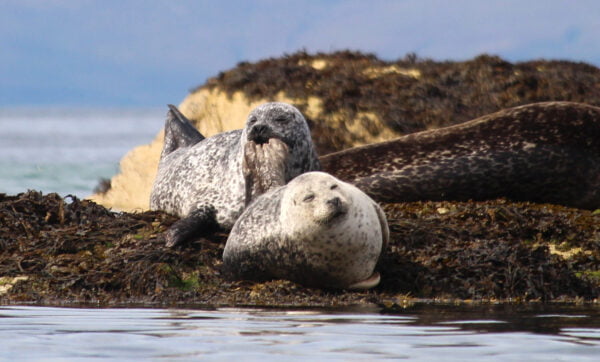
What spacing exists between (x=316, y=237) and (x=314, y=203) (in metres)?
0.27

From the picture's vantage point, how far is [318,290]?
334 inches

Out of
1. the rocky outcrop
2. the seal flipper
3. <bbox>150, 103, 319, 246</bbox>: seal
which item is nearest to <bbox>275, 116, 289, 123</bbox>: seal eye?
<bbox>150, 103, 319, 246</bbox>: seal

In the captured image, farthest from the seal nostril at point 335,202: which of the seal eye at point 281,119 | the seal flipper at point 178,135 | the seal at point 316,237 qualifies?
the seal flipper at point 178,135

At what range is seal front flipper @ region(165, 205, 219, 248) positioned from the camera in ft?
32.6

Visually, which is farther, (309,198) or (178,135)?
(178,135)

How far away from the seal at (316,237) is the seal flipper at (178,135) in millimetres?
5402

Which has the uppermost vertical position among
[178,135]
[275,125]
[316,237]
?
[178,135]

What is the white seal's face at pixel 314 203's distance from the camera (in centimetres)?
807

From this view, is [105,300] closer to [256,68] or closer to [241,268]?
[241,268]

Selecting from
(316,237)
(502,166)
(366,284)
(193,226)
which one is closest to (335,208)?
(316,237)

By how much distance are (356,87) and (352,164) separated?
30.5 ft

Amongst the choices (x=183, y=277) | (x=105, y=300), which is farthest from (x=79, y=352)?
(x=183, y=277)

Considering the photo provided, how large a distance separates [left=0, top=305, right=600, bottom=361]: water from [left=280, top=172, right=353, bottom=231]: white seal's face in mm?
1085

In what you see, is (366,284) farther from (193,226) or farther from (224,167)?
(224,167)
